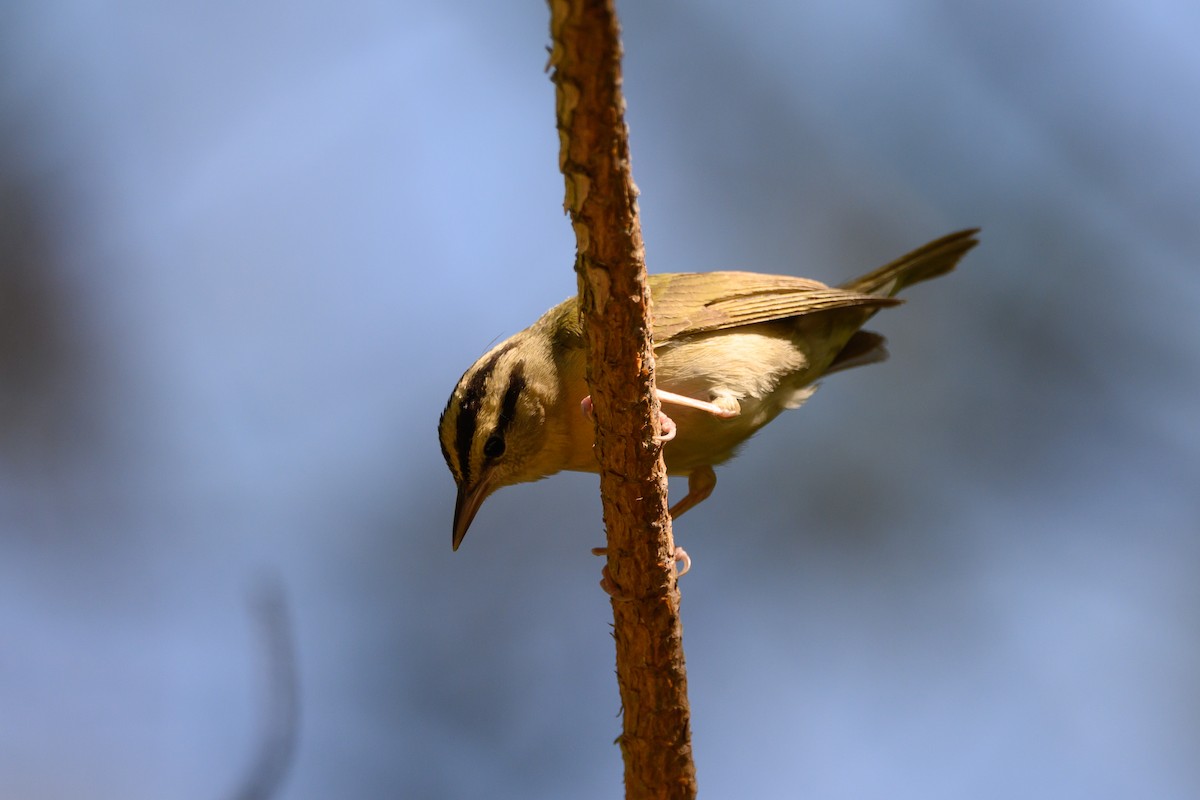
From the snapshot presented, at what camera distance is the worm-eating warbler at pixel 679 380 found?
413 centimetres

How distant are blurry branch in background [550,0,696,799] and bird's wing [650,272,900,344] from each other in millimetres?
1710

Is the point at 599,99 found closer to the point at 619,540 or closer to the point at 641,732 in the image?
the point at 619,540

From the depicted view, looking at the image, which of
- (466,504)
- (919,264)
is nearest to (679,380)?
(466,504)

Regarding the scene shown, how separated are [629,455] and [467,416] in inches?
66.0

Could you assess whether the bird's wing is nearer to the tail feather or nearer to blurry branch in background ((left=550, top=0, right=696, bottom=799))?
the tail feather

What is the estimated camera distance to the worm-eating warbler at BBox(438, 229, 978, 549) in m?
4.13

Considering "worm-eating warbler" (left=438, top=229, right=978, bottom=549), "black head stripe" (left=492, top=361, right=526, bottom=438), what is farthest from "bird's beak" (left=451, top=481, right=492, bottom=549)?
"black head stripe" (left=492, top=361, right=526, bottom=438)

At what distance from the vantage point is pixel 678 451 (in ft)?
14.0

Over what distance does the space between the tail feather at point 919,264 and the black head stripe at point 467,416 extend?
2.04 m

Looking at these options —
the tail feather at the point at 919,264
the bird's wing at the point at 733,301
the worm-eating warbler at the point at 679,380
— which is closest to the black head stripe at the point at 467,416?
the worm-eating warbler at the point at 679,380

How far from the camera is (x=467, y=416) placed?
4105 mm

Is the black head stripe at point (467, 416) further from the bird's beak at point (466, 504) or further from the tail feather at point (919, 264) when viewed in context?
the tail feather at point (919, 264)

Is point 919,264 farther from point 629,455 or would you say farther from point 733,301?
point 629,455

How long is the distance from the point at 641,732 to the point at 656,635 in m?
0.26
